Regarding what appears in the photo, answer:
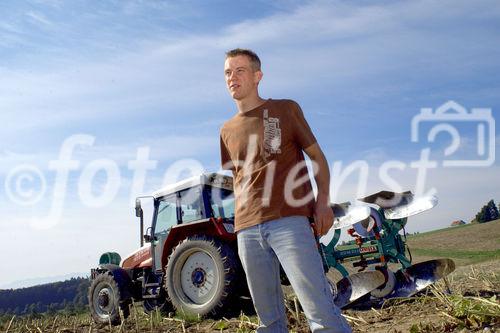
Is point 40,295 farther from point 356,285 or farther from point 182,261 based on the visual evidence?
point 356,285

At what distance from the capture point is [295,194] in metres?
2.47

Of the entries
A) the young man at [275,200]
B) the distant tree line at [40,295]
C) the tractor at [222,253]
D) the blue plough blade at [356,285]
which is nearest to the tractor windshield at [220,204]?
the tractor at [222,253]

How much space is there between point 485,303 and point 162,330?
3.51m

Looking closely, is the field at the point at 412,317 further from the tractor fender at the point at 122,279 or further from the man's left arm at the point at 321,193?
the man's left arm at the point at 321,193

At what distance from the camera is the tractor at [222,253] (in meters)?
6.22

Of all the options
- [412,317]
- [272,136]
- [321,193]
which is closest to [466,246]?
[412,317]

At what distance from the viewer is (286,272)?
2.41 m

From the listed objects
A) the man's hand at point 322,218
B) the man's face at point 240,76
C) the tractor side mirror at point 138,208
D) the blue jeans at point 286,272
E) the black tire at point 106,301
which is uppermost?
the man's face at point 240,76

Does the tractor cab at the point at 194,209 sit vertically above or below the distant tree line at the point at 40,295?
above

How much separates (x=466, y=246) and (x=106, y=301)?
1077cm

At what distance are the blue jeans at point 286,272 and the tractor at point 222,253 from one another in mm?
3695

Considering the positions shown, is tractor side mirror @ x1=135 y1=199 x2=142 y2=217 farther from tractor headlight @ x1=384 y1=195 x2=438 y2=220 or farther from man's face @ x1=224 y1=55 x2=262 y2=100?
man's face @ x1=224 y1=55 x2=262 y2=100

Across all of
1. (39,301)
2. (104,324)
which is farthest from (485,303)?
(39,301)

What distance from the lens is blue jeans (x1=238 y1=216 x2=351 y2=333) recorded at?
2.30 m
